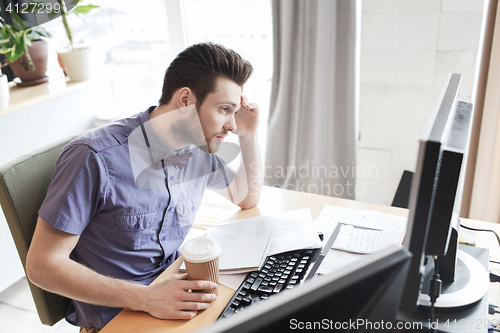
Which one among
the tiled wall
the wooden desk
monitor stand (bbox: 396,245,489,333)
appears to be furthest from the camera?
the tiled wall

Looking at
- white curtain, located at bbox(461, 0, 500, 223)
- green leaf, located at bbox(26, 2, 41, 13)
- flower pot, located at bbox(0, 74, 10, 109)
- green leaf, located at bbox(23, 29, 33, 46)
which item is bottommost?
white curtain, located at bbox(461, 0, 500, 223)

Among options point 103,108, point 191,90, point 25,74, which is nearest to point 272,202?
point 191,90

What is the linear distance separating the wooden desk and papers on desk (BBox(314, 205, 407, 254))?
44 millimetres

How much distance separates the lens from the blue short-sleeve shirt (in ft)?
3.10

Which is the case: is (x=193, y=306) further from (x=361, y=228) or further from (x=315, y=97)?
(x=315, y=97)

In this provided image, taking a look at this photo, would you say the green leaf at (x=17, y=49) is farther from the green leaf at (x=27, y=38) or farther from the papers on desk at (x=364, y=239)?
the papers on desk at (x=364, y=239)

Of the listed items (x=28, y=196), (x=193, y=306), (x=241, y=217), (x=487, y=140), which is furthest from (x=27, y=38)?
(x=487, y=140)

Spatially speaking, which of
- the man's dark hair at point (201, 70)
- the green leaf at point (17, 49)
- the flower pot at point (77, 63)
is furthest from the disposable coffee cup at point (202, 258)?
the flower pot at point (77, 63)

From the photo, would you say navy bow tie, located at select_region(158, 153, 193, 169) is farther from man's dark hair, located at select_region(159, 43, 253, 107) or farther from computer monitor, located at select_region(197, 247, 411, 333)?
A: computer monitor, located at select_region(197, 247, 411, 333)

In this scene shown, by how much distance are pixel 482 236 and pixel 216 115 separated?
0.82m

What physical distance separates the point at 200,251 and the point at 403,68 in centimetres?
150

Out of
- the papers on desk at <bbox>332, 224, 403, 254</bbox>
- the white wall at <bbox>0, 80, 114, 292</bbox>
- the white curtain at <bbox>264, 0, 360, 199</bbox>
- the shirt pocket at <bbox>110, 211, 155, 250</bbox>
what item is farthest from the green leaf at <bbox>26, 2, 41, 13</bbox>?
the papers on desk at <bbox>332, 224, 403, 254</bbox>

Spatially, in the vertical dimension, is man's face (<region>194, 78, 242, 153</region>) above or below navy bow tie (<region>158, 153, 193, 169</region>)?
above

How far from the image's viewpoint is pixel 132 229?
3.45 ft
